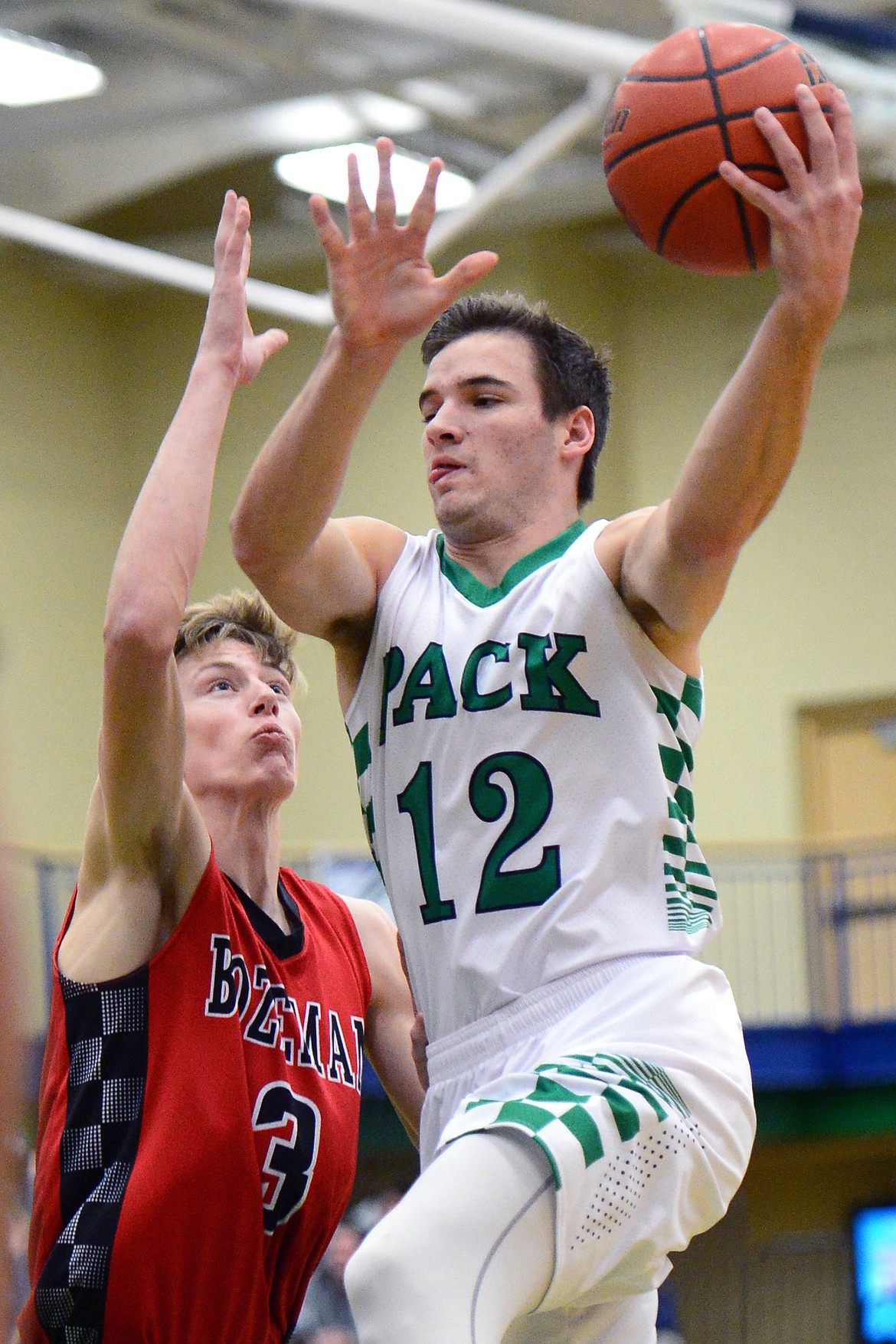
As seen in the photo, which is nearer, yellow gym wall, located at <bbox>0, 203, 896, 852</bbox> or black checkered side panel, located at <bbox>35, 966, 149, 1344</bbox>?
black checkered side panel, located at <bbox>35, 966, 149, 1344</bbox>

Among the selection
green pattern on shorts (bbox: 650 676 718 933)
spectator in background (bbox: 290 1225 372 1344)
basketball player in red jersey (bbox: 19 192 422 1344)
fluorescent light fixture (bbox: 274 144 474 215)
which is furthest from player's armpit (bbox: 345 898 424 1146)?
fluorescent light fixture (bbox: 274 144 474 215)

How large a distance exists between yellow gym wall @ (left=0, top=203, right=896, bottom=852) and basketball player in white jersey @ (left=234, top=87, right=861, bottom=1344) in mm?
11315

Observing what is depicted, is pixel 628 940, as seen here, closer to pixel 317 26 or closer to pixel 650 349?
pixel 317 26

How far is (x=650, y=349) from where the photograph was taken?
16.1 metres

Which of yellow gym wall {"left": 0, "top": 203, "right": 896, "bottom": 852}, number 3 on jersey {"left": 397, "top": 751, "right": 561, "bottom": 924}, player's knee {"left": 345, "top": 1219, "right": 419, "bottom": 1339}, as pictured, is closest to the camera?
player's knee {"left": 345, "top": 1219, "right": 419, "bottom": 1339}

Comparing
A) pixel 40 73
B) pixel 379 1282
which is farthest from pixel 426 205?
pixel 40 73

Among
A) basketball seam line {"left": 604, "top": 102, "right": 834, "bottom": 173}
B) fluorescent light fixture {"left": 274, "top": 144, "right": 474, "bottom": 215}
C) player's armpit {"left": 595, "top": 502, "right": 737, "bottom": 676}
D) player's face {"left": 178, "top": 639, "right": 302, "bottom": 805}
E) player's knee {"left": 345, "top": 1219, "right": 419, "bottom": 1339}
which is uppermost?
fluorescent light fixture {"left": 274, "top": 144, "right": 474, "bottom": 215}

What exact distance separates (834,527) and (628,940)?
487 inches

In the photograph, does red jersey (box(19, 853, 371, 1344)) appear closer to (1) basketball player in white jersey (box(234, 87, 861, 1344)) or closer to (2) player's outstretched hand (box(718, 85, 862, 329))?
(1) basketball player in white jersey (box(234, 87, 861, 1344))

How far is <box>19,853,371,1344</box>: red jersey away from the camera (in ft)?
11.6

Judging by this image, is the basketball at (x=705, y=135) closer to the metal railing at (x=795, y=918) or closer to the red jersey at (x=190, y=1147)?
the red jersey at (x=190, y=1147)

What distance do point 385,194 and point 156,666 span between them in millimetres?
1034

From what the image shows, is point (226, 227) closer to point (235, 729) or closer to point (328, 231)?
point (328, 231)

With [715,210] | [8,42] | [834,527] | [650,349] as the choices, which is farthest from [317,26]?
[715,210]
